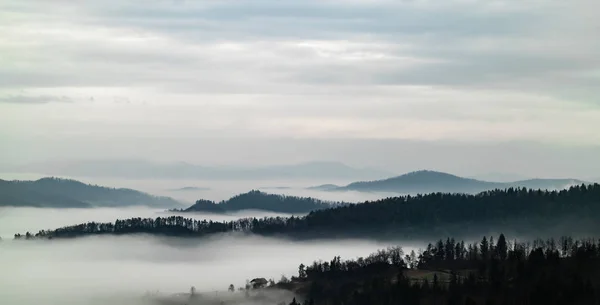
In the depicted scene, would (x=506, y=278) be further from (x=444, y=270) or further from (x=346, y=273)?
(x=346, y=273)

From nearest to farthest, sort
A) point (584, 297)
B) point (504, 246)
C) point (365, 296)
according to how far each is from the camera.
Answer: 1. point (584, 297)
2. point (365, 296)
3. point (504, 246)

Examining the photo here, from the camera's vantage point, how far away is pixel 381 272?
624 feet

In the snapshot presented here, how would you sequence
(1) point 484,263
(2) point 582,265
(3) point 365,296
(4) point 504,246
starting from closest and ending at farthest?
(2) point 582,265 → (3) point 365,296 → (1) point 484,263 → (4) point 504,246

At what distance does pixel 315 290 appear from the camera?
186375 millimetres

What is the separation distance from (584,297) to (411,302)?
30390mm

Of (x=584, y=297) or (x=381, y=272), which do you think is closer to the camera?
(x=584, y=297)

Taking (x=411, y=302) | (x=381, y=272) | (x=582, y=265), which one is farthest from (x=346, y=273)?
(x=582, y=265)

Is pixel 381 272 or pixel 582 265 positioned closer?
pixel 582 265

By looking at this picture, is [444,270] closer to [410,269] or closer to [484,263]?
[410,269]

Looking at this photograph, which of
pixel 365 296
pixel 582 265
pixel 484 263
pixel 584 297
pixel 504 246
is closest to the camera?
pixel 584 297

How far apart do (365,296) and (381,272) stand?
1421 inches

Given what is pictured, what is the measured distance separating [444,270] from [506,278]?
44137mm

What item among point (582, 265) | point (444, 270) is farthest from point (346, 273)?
point (582, 265)

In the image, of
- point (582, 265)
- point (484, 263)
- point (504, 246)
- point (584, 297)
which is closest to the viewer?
point (584, 297)
